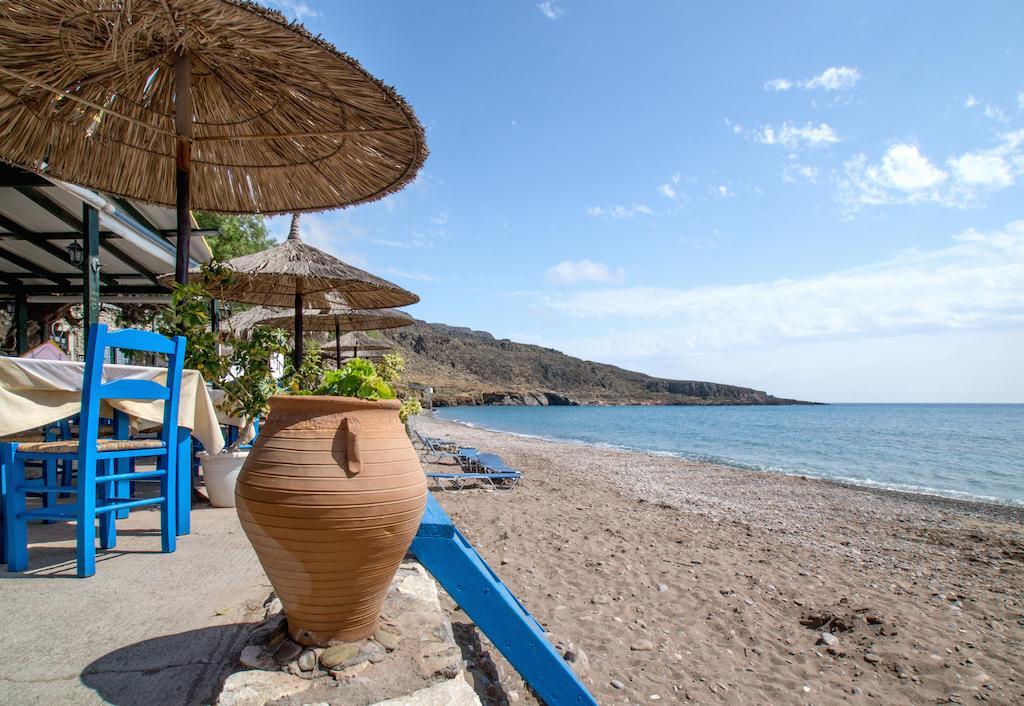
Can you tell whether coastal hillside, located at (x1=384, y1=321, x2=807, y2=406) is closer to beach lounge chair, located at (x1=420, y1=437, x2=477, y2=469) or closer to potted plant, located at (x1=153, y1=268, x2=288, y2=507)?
beach lounge chair, located at (x1=420, y1=437, x2=477, y2=469)

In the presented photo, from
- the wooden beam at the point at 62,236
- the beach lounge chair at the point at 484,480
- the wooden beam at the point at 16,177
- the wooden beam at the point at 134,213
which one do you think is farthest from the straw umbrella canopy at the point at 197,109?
the beach lounge chair at the point at 484,480

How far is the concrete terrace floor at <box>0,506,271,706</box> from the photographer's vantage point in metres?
1.52

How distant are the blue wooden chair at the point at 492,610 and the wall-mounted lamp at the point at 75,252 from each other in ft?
23.6

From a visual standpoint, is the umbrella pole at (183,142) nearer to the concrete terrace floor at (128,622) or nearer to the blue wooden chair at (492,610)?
the concrete terrace floor at (128,622)

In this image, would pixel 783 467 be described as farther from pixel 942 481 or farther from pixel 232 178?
pixel 232 178

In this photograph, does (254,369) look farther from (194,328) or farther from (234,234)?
(234,234)

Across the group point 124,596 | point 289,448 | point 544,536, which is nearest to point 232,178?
point 124,596

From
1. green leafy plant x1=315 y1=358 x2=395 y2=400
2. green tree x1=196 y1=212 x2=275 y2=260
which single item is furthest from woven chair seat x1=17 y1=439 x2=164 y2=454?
green tree x1=196 y1=212 x2=275 y2=260

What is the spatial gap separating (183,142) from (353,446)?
260 cm

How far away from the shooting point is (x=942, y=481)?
14.4 meters

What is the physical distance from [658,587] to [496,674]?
2102 millimetres

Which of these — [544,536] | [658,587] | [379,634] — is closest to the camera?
[379,634]

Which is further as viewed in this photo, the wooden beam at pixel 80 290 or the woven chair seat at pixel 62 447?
the wooden beam at pixel 80 290

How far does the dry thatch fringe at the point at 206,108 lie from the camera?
2.50 meters
